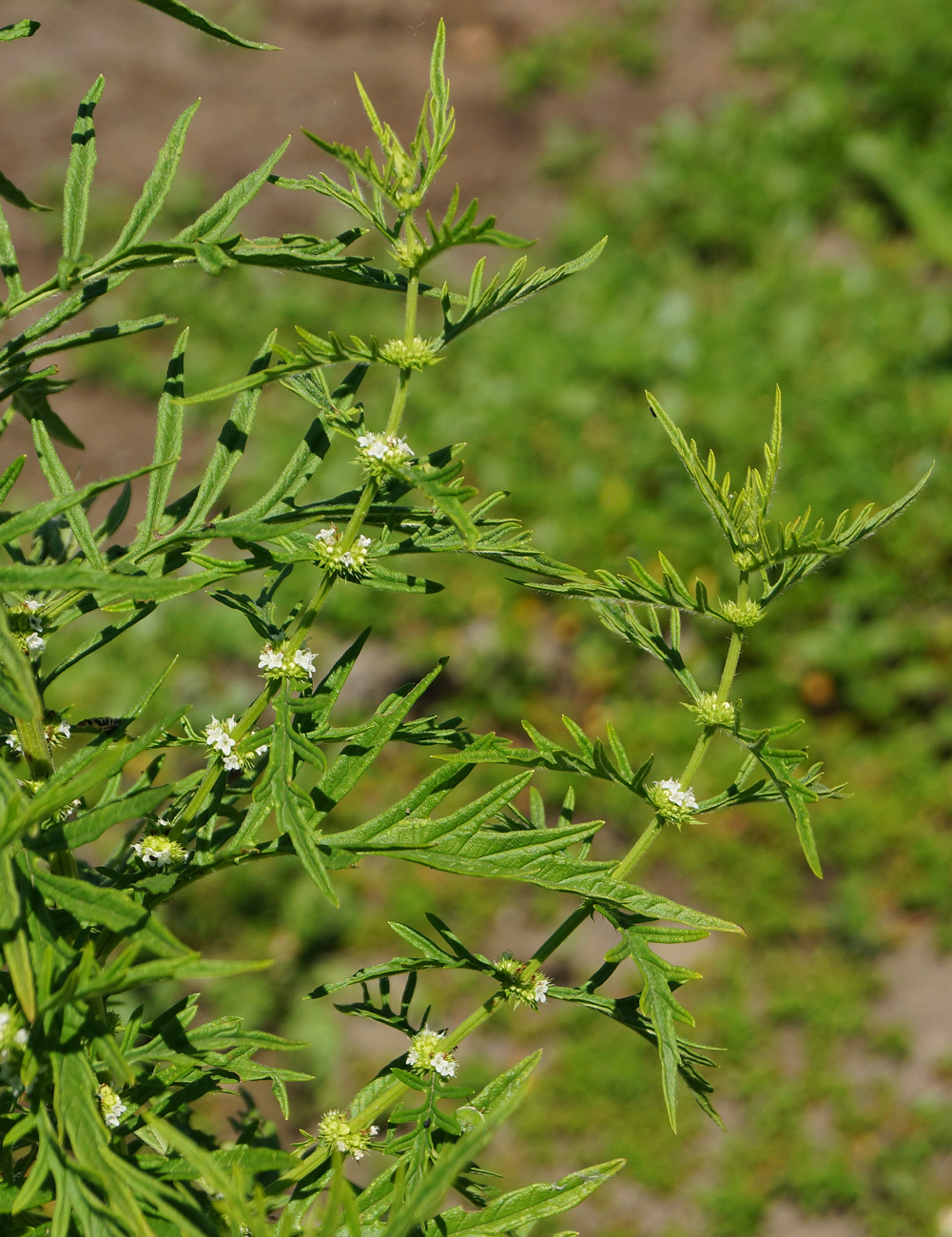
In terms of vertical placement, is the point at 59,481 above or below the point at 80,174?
below

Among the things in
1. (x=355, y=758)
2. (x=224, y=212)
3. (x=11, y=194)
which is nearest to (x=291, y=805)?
(x=355, y=758)

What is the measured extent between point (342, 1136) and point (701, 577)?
3.95 m

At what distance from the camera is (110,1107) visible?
102 cm

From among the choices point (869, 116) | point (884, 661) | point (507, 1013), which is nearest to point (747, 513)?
point (507, 1013)

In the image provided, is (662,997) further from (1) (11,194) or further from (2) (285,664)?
(1) (11,194)

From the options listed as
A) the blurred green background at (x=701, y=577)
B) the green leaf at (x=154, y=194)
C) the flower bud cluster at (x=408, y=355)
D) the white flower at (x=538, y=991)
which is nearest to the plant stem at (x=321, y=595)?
the flower bud cluster at (x=408, y=355)

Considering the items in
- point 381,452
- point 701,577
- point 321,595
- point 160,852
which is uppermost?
point 381,452

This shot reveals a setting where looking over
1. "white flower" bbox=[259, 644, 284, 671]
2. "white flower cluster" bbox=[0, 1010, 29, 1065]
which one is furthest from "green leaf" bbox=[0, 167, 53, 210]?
"white flower cluster" bbox=[0, 1010, 29, 1065]

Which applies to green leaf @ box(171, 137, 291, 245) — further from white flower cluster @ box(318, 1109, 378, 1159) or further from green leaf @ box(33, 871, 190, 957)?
white flower cluster @ box(318, 1109, 378, 1159)

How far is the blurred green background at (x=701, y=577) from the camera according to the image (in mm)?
3717

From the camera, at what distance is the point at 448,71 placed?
7.27 meters

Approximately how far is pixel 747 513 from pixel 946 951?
342cm

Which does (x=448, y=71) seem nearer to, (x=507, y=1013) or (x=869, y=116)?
(x=869, y=116)

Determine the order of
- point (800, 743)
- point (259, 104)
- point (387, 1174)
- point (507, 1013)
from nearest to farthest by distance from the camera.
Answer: point (387, 1174)
point (507, 1013)
point (800, 743)
point (259, 104)
